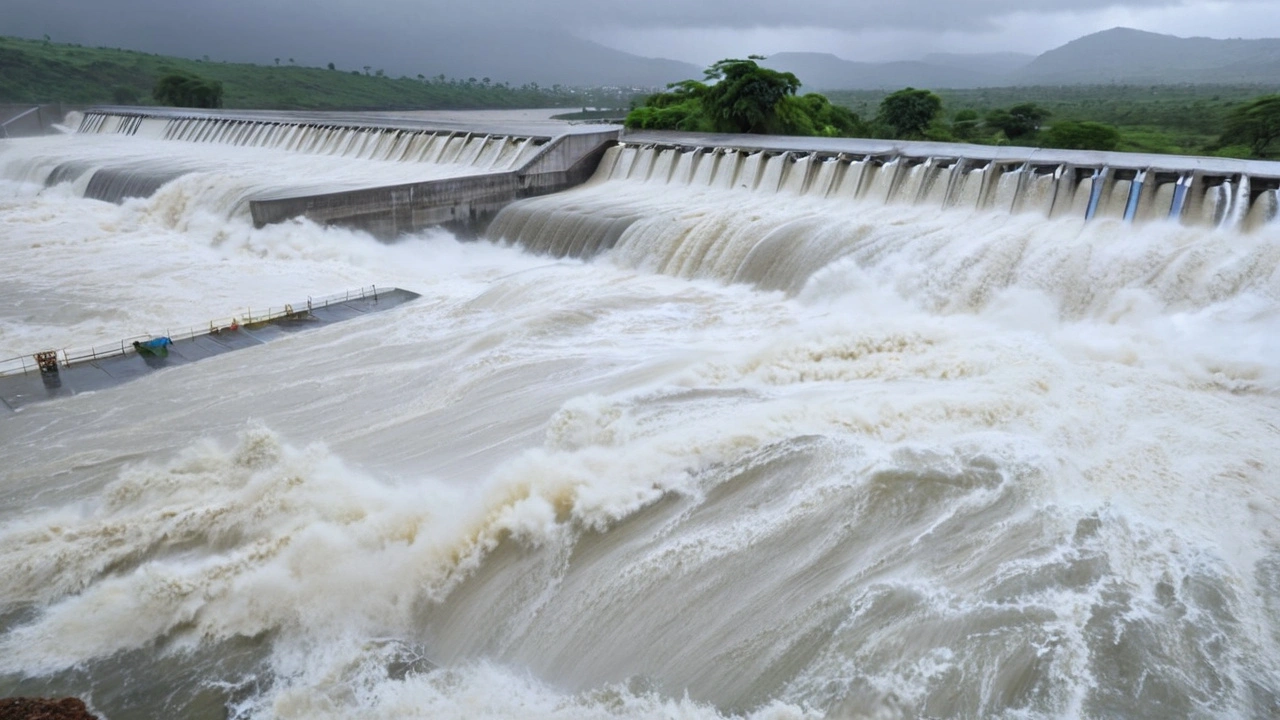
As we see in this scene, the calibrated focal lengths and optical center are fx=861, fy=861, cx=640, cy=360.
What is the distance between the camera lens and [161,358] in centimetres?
1141

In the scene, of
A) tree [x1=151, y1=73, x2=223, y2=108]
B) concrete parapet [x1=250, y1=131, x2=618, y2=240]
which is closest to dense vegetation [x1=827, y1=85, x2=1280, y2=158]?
concrete parapet [x1=250, y1=131, x2=618, y2=240]

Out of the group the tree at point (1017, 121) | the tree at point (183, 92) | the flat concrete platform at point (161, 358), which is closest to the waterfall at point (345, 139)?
the flat concrete platform at point (161, 358)

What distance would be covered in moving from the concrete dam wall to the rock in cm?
1367

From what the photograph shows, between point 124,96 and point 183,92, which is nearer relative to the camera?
point 183,92

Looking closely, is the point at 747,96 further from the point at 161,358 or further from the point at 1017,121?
the point at 1017,121

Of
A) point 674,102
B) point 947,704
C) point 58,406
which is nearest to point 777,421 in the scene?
point 947,704

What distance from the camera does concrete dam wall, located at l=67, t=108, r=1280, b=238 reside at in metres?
12.8

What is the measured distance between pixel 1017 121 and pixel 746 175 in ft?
75.9

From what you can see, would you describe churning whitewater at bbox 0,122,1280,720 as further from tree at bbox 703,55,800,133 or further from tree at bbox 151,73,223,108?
tree at bbox 151,73,223,108

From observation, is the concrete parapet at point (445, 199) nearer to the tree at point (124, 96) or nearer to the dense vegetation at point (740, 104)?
the dense vegetation at point (740, 104)

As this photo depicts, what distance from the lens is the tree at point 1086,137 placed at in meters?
28.0

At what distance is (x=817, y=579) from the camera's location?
20.9 feet

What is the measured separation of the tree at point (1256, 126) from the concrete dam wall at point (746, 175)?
1526 cm

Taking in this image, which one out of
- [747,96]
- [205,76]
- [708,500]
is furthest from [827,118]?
[205,76]
